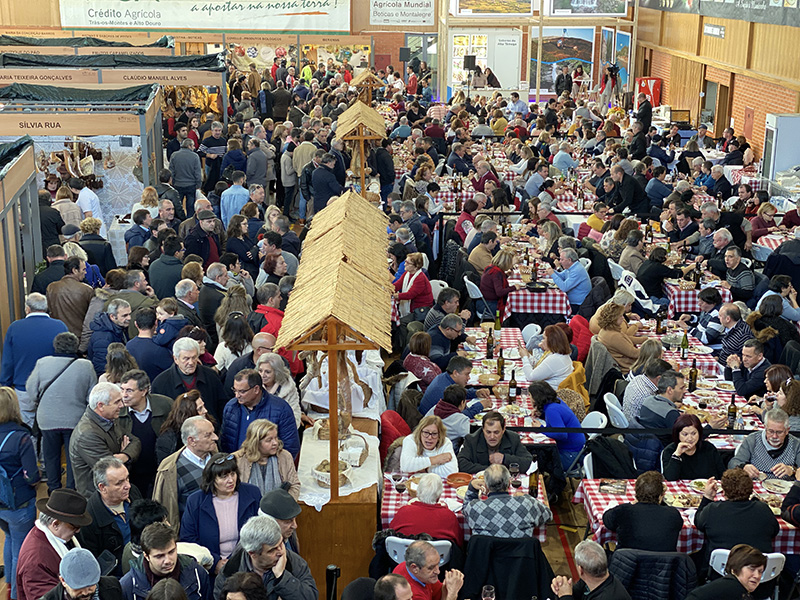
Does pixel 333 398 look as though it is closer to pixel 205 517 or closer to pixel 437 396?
pixel 205 517

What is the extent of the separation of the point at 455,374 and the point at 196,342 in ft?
6.35

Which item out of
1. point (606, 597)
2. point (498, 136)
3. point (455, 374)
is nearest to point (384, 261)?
point (455, 374)

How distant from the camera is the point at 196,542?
5156 millimetres

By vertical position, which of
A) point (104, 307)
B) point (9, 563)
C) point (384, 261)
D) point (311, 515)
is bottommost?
point (9, 563)

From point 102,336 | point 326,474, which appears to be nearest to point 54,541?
point 326,474

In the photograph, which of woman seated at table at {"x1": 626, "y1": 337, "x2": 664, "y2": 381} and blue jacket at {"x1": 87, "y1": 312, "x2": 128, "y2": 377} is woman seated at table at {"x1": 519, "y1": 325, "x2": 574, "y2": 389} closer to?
woman seated at table at {"x1": 626, "y1": 337, "x2": 664, "y2": 381}

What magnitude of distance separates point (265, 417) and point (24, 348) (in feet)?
7.74

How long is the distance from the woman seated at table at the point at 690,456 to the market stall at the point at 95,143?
29.2 ft

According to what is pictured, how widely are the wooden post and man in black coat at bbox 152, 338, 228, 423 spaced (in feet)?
4.00

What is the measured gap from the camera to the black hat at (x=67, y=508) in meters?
4.59

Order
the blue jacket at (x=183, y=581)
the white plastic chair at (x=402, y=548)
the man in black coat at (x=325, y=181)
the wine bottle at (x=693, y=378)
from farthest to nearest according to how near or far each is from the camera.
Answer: the man in black coat at (x=325, y=181)
the wine bottle at (x=693, y=378)
the white plastic chair at (x=402, y=548)
the blue jacket at (x=183, y=581)

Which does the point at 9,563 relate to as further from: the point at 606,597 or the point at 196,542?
the point at 606,597

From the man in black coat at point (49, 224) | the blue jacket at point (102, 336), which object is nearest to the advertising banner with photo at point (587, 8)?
the man in black coat at point (49, 224)

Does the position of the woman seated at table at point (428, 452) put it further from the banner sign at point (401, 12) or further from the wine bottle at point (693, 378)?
the banner sign at point (401, 12)
